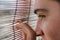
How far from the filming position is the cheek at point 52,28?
598mm

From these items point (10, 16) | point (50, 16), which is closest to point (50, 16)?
point (50, 16)

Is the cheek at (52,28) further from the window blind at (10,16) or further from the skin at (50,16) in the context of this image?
the window blind at (10,16)

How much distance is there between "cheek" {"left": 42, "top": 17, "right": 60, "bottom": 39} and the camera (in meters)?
0.60

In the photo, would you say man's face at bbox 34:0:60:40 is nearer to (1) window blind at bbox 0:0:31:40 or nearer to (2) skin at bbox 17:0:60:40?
(2) skin at bbox 17:0:60:40

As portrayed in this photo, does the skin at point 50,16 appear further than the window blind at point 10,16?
No

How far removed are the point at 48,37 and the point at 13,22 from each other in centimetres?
42

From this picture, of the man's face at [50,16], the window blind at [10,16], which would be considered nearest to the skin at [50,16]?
the man's face at [50,16]

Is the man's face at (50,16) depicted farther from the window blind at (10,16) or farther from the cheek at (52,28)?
the window blind at (10,16)

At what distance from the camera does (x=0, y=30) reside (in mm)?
1023

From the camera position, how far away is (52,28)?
0.61m

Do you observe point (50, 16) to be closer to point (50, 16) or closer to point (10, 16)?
point (50, 16)

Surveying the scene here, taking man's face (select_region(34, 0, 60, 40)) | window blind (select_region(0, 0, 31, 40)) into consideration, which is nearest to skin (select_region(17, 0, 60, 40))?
man's face (select_region(34, 0, 60, 40))

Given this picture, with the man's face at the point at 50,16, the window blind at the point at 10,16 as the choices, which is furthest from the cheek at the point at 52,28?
the window blind at the point at 10,16

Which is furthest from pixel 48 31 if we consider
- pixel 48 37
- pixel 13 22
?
pixel 13 22
